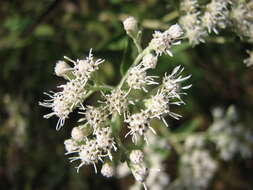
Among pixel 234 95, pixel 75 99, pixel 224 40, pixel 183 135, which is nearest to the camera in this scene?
pixel 75 99

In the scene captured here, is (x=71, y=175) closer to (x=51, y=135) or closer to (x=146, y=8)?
(x=51, y=135)

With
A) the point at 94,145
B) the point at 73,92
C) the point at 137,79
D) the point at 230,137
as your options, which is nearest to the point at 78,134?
the point at 94,145

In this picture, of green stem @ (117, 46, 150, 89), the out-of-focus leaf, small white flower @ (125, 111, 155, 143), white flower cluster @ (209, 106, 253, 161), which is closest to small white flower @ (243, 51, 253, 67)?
green stem @ (117, 46, 150, 89)

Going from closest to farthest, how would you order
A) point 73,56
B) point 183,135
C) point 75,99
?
point 75,99 < point 73,56 < point 183,135

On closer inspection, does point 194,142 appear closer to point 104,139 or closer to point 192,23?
point 192,23

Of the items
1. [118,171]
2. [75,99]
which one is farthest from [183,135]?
[75,99]

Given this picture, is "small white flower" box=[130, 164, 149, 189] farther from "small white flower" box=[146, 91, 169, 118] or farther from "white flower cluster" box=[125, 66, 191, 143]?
"small white flower" box=[146, 91, 169, 118]
